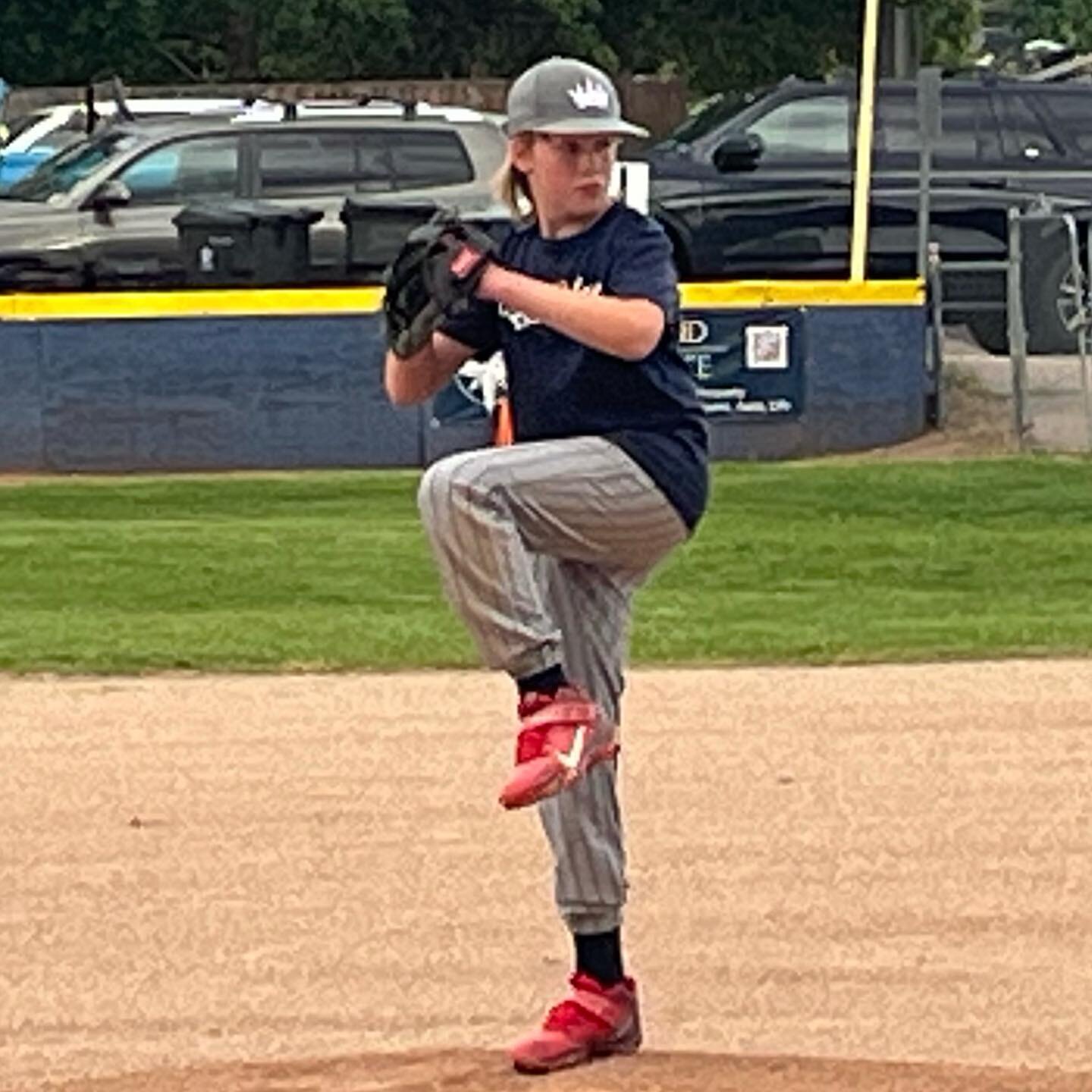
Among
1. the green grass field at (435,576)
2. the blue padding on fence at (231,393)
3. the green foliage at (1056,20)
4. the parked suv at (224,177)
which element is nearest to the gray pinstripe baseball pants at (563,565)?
the green grass field at (435,576)

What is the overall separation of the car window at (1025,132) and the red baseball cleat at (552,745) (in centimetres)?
1927

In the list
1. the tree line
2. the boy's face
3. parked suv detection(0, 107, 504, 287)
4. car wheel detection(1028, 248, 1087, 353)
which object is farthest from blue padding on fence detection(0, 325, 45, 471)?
the tree line

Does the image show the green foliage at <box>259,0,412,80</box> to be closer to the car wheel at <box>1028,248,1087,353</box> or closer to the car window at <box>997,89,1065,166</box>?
the car window at <box>997,89,1065,166</box>

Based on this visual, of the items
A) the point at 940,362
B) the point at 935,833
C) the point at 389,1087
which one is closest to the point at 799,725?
the point at 935,833

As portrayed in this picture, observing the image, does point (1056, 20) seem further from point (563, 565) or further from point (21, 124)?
point (563, 565)

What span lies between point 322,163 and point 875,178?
12.5 feet

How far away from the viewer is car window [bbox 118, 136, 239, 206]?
2422 centimetres

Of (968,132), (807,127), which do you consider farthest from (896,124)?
(807,127)

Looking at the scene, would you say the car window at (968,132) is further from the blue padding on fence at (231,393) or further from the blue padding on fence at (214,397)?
the blue padding on fence at (214,397)

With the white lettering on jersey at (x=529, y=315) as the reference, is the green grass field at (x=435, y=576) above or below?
below

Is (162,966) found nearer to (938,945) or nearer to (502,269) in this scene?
(938,945)

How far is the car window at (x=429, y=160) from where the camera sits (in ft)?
81.3

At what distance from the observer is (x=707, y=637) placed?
12422 millimetres

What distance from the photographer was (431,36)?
45344mm
